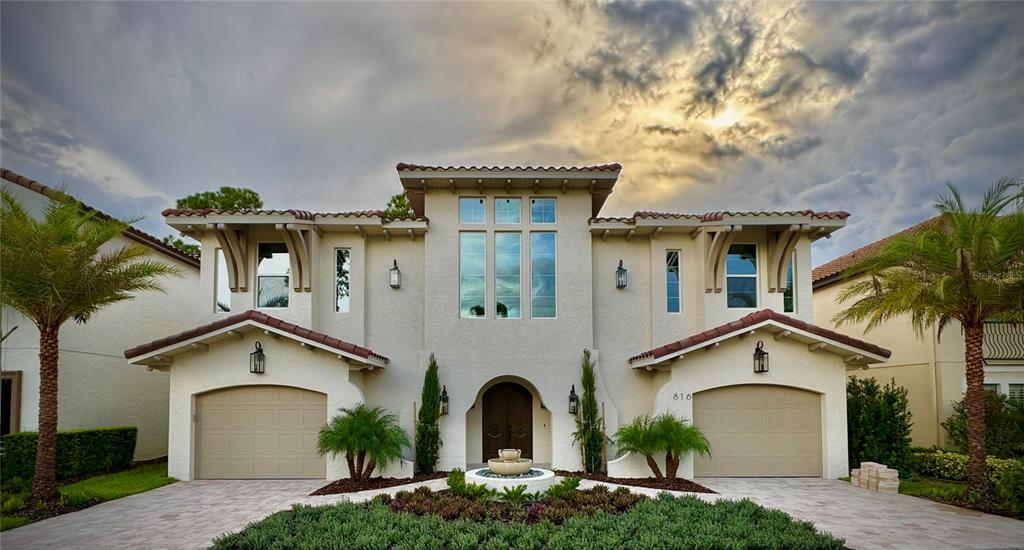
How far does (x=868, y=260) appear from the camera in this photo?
12.8 m

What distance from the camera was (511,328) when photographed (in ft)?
50.0

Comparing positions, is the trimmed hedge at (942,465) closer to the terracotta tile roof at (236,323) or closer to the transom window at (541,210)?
the transom window at (541,210)

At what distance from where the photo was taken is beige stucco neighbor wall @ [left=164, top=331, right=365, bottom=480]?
13727 millimetres

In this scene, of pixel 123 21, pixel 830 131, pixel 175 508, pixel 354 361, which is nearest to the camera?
pixel 175 508

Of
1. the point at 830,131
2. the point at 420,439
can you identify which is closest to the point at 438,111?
the point at 420,439

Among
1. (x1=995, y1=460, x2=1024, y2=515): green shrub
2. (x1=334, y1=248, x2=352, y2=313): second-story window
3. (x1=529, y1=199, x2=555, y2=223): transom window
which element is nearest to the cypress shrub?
(x1=334, y1=248, x2=352, y2=313): second-story window

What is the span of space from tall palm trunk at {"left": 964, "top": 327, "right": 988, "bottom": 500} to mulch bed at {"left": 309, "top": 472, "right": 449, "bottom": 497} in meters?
10.4

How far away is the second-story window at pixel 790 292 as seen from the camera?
15805 mm

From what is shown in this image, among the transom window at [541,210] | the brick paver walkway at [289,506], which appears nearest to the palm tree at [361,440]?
the brick paver walkway at [289,506]

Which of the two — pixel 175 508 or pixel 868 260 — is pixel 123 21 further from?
pixel 868 260

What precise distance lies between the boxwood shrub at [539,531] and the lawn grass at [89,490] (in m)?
4.94

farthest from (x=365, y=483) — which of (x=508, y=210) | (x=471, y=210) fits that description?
(x=508, y=210)

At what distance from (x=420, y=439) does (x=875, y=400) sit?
10.5 metres

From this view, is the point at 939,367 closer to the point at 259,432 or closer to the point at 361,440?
the point at 361,440
